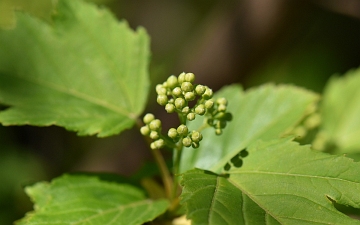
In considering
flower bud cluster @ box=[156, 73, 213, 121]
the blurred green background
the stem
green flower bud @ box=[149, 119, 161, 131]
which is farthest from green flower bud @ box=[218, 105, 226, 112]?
the blurred green background

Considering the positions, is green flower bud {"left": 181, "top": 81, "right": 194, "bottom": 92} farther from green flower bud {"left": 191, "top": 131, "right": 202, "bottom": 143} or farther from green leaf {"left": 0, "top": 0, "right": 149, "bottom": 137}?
green leaf {"left": 0, "top": 0, "right": 149, "bottom": 137}

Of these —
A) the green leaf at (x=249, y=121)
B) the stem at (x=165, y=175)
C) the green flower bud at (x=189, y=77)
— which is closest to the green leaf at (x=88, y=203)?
the stem at (x=165, y=175)

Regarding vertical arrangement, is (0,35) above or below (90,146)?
below

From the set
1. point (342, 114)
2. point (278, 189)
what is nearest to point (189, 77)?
point (278, 189)

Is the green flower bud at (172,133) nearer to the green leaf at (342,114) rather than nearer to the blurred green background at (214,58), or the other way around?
the green leaf at (342,114)

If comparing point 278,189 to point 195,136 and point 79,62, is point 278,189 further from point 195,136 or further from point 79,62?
point 79,62

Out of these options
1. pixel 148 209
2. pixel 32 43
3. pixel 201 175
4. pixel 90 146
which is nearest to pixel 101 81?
pixel 32 43

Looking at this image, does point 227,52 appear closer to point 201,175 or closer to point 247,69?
point 247,69
